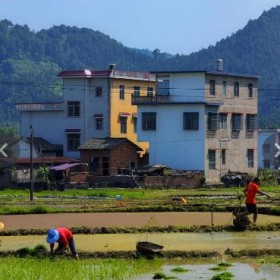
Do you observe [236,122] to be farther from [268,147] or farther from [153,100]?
[268,147]

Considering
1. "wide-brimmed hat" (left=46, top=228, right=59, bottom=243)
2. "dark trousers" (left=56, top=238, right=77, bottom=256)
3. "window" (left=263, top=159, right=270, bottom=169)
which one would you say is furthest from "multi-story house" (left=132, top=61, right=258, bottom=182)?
"wide-brimmed hat" (left=46, top=228, right=59, bottom=243)

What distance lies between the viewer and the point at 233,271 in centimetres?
1662

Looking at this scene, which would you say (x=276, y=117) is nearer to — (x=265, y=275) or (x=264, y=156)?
(x=264, y=156)

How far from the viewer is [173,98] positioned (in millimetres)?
59812

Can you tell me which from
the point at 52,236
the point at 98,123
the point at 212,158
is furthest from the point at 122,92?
the point at 52,236

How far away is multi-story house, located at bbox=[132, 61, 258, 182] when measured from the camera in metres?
59.3

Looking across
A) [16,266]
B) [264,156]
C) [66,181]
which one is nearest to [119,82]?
[66,181]

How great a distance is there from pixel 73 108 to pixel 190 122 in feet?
41.7

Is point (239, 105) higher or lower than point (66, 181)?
higher

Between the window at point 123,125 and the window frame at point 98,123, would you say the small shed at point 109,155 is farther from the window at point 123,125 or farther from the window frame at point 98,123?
the window at point 123,125

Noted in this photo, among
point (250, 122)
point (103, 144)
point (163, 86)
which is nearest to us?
point (103, 144)

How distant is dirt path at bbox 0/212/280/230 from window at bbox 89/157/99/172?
28.9 meters

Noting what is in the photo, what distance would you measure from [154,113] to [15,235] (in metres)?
37.0

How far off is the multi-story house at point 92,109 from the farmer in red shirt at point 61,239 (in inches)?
1881
